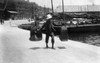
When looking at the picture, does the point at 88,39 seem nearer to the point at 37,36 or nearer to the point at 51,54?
the point at 37,36

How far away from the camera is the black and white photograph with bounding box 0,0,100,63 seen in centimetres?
888

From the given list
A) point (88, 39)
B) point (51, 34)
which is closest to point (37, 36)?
point (51, 34)

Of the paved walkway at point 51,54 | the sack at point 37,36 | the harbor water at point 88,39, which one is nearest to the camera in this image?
the paved walkway at point 51,54

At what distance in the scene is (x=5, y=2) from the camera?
3248 inches

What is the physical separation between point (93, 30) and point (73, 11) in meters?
39.5

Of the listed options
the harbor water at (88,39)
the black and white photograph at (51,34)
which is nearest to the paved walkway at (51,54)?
the black and white photograph at (51,34)

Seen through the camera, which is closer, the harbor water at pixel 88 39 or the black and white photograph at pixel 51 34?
the black and white photograph at pixel 51 34

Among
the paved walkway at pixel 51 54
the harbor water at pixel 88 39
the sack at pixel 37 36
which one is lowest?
the harbor water at pixel 88 39

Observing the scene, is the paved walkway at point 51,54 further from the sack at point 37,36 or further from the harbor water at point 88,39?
the harbor water at point 88,39

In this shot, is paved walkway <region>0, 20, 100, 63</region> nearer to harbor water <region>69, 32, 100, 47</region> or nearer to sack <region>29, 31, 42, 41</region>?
sack <region>29, 31, 42, 41</region>

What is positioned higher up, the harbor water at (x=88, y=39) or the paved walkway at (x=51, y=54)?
the paved walkway at (x=51, y=54)

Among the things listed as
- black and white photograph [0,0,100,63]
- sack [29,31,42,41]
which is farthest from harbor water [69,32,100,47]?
sack [29,31,42,41]

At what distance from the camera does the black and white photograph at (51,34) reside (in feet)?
29.1

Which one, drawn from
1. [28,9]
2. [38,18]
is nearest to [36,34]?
[38,18]
